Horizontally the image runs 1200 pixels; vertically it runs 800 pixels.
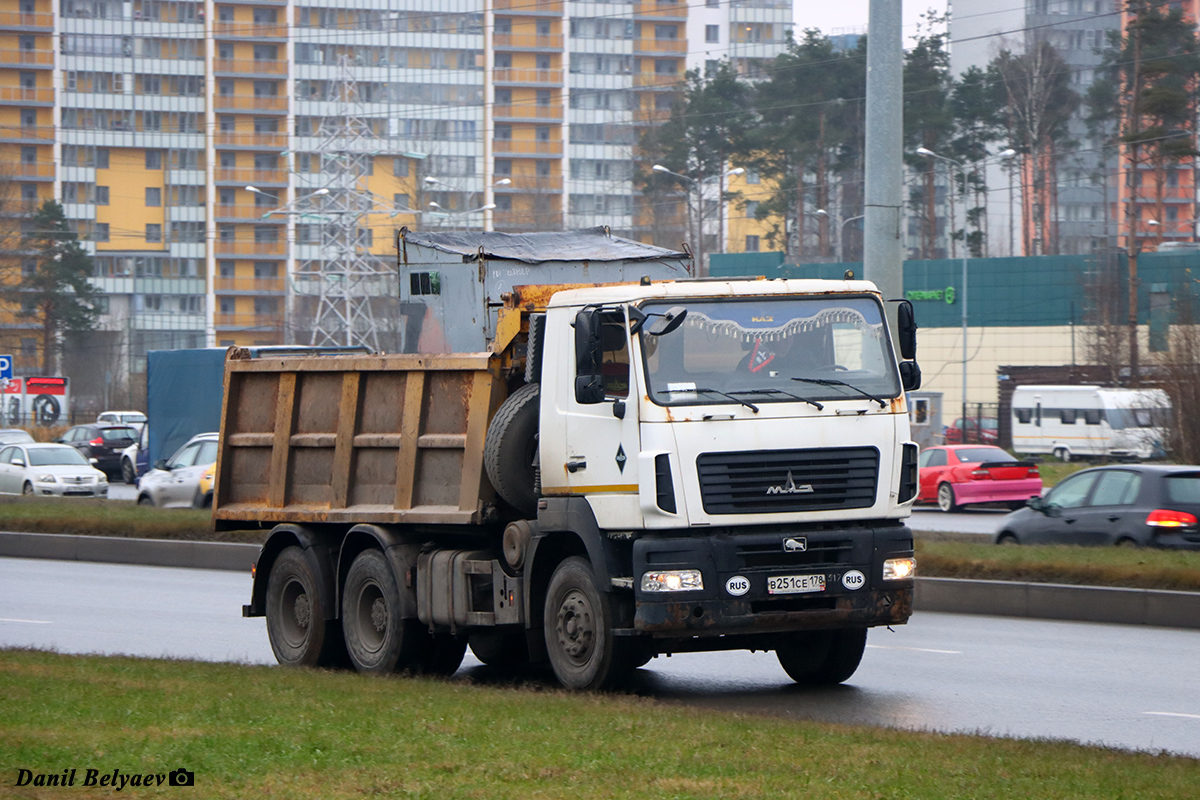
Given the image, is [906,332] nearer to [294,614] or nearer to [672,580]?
[672,580]

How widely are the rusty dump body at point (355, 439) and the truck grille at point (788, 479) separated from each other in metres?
1.89

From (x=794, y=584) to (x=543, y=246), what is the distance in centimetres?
437

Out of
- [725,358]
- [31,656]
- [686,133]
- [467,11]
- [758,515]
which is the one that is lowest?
[31,656]

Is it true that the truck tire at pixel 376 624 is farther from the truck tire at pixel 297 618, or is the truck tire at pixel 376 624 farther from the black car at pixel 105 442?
the black car at pixel 105 442

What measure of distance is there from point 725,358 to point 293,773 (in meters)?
4.19

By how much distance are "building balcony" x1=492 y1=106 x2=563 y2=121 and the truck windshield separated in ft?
371

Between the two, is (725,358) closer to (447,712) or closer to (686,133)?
(447,712)

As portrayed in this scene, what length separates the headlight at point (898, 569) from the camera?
33.5 ft

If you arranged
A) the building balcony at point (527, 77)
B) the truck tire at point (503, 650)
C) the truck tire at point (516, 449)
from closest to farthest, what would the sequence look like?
1. the truck tire at point (516, 449)
2. the truck tire at point (503, 650)
3. the building balcony at point (527, 77)

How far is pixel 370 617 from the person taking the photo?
A: 12.0 metres

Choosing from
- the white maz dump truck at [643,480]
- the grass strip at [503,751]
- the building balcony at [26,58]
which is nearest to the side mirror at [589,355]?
the white maz dump truck at [643,480]

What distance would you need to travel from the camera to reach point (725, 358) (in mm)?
9922

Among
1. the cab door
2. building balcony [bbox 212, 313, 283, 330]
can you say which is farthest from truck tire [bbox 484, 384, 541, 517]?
building balcony [bbox 212, 313, 283, 330]

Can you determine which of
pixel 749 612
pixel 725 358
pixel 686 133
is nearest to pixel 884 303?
pixel 725 358
